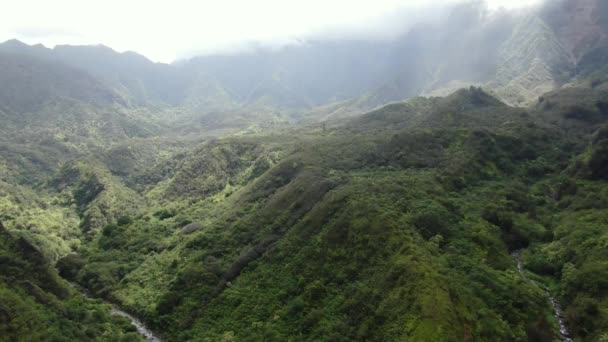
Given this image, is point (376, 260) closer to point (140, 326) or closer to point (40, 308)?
point (140, 326)

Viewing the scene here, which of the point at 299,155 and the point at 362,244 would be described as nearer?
the point at 362,244

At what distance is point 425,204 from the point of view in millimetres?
112812

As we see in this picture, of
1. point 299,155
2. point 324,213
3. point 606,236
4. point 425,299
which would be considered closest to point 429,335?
point 425,299

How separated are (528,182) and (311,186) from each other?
65909mm


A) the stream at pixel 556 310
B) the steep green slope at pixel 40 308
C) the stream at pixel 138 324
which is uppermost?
the stream at pixel 556 310

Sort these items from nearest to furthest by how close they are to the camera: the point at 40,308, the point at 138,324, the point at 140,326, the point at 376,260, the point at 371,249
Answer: the point at 376,260, the point at 371,249, the point at 40,308, the point at 140,326, the point at 138,324

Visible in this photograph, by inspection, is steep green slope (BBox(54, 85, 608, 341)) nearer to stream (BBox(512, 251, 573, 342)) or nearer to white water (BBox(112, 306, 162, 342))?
stream (BBox(512, 251, 573, 342))

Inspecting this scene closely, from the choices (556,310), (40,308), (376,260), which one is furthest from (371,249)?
(40,308)

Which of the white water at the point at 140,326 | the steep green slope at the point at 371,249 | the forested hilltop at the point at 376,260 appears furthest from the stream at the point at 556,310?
the white water at the point at 140,326

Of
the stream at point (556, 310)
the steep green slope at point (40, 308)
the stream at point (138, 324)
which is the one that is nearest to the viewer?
the stream at point (556, 310)

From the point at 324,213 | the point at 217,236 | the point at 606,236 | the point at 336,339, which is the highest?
the point at 606,236

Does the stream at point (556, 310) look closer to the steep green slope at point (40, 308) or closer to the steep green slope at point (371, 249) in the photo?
the steep green slope at point (371, 249)

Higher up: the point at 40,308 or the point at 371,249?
the point at 371,249

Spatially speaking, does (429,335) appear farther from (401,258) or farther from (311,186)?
(311,186)
